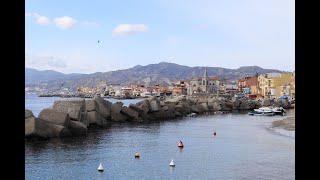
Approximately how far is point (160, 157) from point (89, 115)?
16307 millimetres

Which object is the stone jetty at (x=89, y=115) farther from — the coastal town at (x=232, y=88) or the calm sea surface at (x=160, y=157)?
the coastal town at (x=232, y=88)

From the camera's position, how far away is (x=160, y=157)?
910 inches

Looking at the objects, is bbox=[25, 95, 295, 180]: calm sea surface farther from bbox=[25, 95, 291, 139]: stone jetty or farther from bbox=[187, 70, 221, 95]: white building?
bbox=[187, 70, 221, 95]: white building

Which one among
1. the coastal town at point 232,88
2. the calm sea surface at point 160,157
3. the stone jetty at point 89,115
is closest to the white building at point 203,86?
the coastal town at point 232,88

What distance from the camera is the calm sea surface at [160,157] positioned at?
18.3 m

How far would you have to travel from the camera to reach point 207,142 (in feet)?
101

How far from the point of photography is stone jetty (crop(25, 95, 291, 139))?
2801 cm

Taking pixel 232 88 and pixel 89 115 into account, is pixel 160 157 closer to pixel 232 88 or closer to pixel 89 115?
pixel 89 115

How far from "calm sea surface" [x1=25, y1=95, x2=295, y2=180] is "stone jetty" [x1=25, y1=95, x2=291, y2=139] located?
108cm

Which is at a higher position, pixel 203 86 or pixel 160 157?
pixel 203 86

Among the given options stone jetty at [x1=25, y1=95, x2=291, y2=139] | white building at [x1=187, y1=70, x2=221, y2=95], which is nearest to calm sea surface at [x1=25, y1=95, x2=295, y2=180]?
stone jetty at [x1=25, y1=95, x2=291, y2=139]

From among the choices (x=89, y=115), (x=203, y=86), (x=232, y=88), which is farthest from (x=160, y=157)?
(x=232, y=88)

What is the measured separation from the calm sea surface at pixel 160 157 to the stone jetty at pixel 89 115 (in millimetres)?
1082
